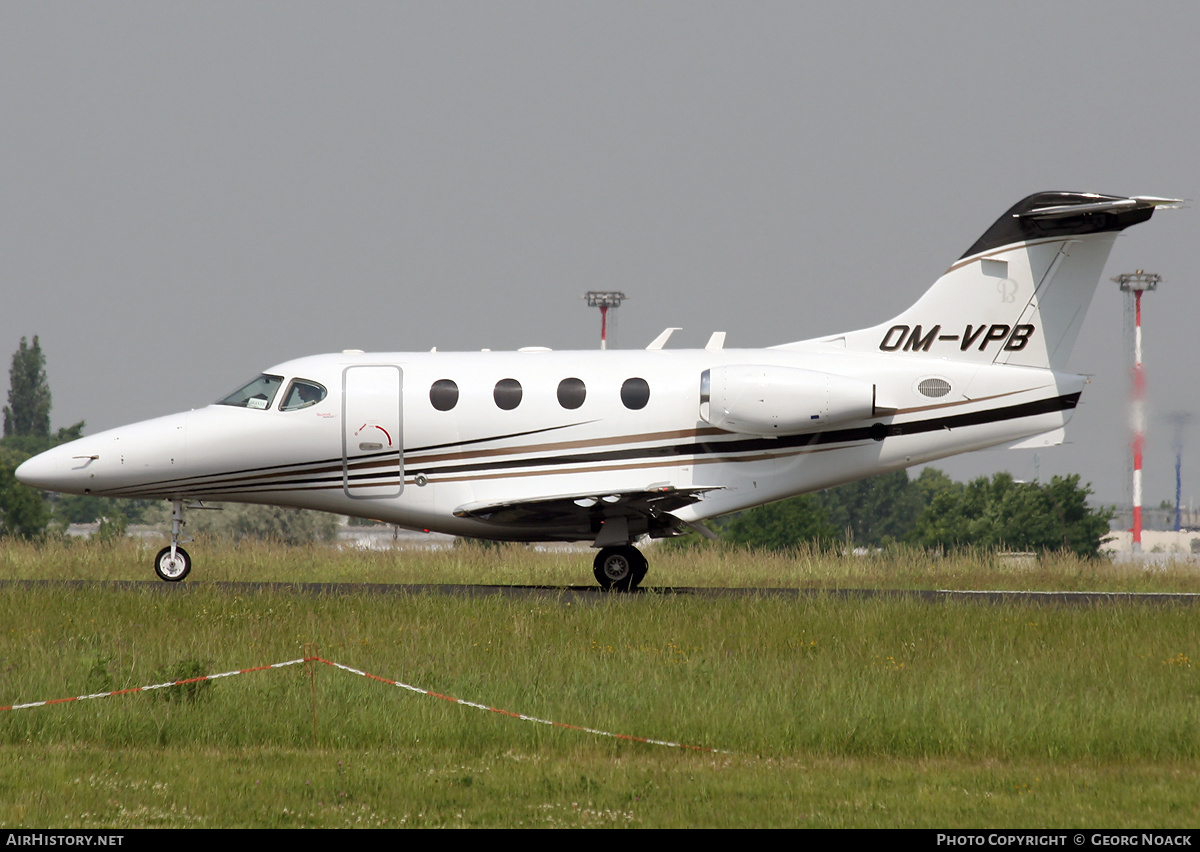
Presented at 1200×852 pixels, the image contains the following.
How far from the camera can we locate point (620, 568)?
17469 mm

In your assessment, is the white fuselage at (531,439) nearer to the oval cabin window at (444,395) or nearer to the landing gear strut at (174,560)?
the oval cabin window at (444,395)

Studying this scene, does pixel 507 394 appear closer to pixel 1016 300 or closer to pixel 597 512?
pixel 597 512

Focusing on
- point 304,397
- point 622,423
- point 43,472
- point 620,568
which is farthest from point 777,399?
point 43,472

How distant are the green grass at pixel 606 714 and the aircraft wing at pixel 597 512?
89.5 inches

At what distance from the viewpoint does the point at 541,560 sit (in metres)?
25.1

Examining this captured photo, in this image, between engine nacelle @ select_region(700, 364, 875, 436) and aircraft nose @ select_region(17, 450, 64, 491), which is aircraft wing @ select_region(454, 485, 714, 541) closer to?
engine nacelle @ select_region(700, 364, 875, 436)

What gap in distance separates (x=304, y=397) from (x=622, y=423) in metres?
4.73

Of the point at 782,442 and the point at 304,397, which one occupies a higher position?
the point at 304,397

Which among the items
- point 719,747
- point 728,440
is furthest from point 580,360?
point 719,747

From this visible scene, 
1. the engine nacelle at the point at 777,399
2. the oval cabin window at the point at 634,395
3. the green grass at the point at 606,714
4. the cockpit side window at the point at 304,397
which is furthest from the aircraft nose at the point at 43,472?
the engine nacelle at the point at 777,399

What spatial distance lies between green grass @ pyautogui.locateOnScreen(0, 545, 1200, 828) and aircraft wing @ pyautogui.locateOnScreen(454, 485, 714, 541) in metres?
2.27

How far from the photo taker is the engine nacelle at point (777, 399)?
1698cm

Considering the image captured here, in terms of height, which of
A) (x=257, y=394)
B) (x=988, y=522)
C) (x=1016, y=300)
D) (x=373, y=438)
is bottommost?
(x=988, y=522)
